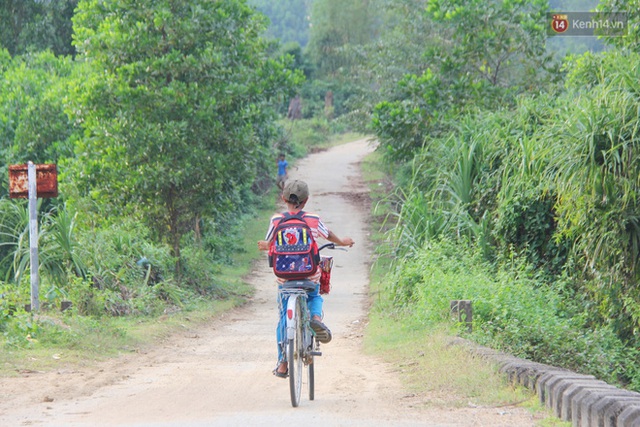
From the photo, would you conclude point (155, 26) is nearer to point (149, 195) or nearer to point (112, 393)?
point (149, 195)

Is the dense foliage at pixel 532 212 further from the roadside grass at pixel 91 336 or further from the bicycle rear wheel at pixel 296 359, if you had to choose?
the roadside grass at pixel 91 336

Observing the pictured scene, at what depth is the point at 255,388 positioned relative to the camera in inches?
336

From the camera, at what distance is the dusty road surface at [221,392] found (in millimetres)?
6859

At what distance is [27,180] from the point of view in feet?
37.9

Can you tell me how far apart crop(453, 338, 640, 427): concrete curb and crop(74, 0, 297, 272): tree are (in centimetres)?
1047

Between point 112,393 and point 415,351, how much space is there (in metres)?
3.69

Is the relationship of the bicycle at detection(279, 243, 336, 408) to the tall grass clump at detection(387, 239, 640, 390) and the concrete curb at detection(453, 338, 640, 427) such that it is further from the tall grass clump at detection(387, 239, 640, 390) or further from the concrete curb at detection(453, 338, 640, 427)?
the tall grass clump at detection(387, 239, 640, 390)

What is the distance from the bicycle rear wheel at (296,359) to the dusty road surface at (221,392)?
0.13 m

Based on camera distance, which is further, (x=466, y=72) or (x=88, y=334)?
(x=466, y=72)

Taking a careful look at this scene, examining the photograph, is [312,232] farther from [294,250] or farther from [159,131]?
[159,131]

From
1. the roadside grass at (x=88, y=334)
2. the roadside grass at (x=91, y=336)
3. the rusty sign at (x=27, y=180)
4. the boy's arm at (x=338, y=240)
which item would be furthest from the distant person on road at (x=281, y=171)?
the boy's arm at (x=338, y=240)

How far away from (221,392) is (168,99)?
984cm

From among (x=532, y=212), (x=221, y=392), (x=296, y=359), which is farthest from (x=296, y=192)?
(x=532, y=212)

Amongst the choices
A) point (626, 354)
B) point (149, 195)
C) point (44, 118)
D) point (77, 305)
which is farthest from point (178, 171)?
point (626, 354)
